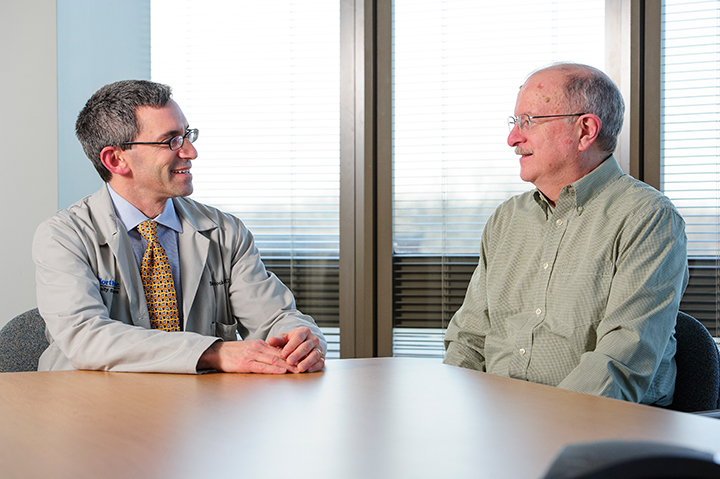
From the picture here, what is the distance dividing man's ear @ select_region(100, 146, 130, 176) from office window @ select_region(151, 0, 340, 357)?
51.1 inches

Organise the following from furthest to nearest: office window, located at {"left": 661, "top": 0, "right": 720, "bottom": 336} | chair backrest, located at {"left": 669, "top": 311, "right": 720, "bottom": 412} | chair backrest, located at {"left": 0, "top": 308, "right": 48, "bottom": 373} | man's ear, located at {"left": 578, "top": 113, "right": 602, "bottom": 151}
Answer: office window, located at {"left": 661, "top": 0, "right": 720, "bottom": 336}
man's ear, located at {"left": 578, "top": 113, "right": 602, "bottom": 151}
chair backrest, located at {"left": 0, "top": 308, "right": 48, "bottom": 373}
chair backrest, located at {"left": 669, "top": 311, "right": 720, "bottom": 412}

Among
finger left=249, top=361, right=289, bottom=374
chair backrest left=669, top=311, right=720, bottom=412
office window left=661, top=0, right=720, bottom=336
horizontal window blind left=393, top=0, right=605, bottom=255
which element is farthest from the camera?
horizontal window blind left=393, top=0, right=605, bottom=255

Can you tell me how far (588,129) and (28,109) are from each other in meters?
2.46

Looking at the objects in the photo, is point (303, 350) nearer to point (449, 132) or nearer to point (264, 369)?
point (264, 369)

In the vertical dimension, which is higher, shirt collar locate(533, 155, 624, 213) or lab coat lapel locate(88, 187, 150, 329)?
shirt collar locate(533, 155, 624, 213)

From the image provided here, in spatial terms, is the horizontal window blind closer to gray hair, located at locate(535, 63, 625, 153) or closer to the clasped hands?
gray hair, located at locate(535, 63, 625, 153)

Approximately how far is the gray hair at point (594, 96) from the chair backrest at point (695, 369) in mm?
575

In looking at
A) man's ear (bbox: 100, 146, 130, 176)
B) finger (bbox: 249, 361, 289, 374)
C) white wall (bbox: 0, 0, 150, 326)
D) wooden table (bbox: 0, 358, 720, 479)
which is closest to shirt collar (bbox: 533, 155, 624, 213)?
wooden table (bbox: 0, 358, 720, 479)

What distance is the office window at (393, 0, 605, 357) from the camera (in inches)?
118

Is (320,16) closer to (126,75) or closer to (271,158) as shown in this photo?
(271,158)

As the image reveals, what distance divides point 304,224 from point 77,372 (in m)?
1.84

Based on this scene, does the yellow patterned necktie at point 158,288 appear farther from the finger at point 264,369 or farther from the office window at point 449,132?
the office window at point 449,132

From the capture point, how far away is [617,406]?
1.10 meters

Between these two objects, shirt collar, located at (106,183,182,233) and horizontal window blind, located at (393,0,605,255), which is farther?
horizontal window blind, located at (393,0,605,255)
